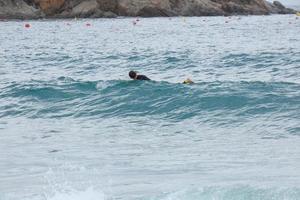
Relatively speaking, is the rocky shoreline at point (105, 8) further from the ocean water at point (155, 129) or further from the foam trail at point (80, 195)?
the foam trail at point (80, 195)

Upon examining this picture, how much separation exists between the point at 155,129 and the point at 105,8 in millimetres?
80213

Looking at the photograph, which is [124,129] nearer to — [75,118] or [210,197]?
[75,118]

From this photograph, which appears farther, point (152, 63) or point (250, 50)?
point (250, 50)

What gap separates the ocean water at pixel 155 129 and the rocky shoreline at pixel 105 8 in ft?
210

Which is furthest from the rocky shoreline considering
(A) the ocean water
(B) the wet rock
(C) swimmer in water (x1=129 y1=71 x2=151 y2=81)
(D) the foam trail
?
(D) the foam trail

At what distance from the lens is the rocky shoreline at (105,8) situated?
94.1 metres

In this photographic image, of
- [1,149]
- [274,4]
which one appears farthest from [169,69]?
[274,4]

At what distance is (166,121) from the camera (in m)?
16.8

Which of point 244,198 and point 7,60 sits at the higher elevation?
point 244,198

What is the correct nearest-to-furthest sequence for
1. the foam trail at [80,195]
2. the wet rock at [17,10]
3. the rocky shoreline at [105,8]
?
→ the foam trail at [80,195] < the wet rock at [17,10] < the rocky shoreline at [105,8]

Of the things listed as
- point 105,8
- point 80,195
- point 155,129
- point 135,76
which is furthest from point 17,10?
point 80,195

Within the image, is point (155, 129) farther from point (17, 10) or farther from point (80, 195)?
point (17, 10)

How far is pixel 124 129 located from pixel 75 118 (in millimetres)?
2452

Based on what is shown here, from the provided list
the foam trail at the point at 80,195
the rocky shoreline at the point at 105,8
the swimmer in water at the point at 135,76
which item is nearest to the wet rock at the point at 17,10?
the rocky shoreline at the point at 105,8
